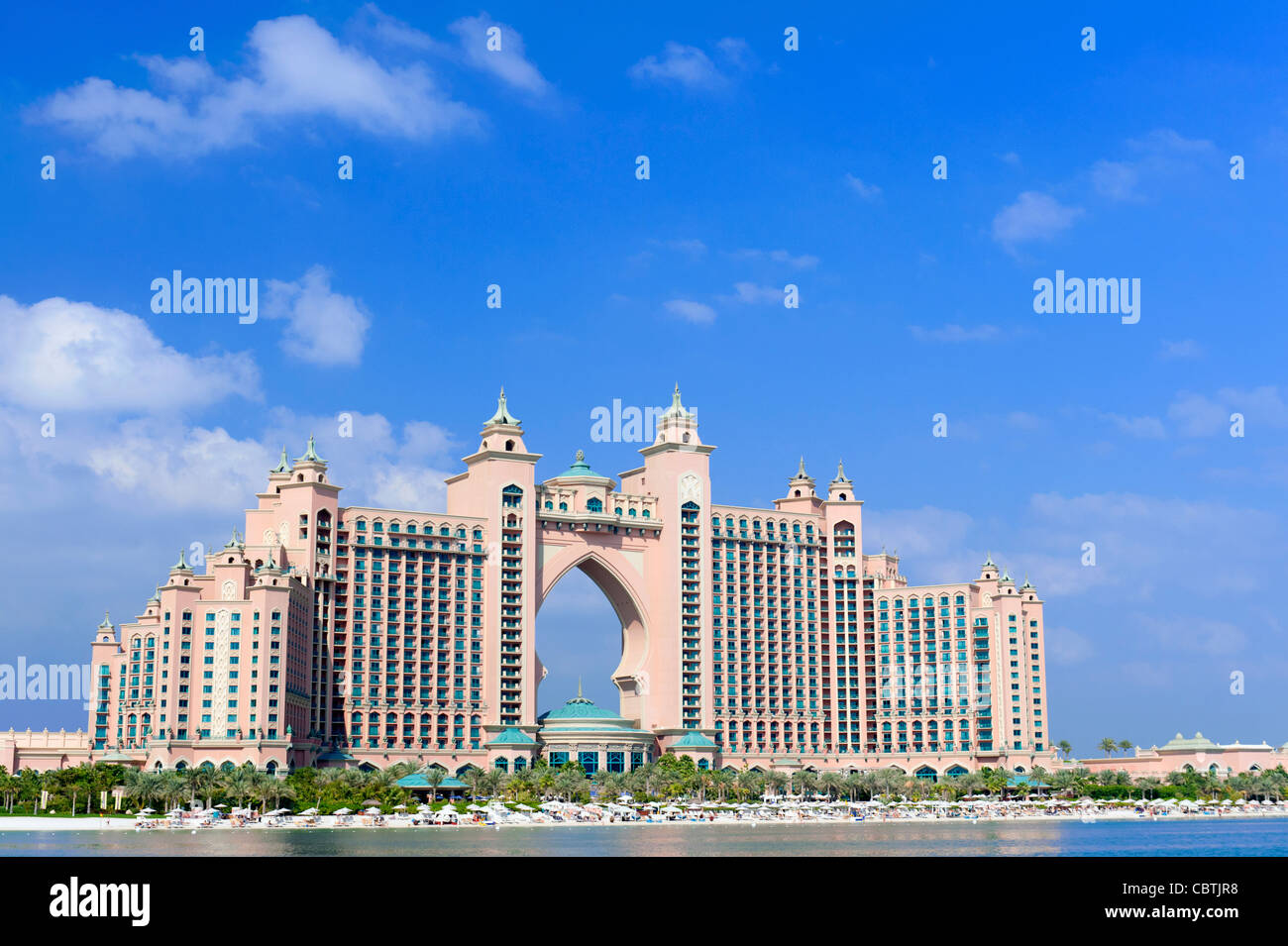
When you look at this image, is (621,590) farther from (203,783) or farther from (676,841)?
(676,841)

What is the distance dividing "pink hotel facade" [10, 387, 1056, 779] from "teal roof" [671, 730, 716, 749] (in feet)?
1.28

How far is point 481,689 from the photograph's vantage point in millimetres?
162500

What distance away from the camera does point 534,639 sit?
166 m

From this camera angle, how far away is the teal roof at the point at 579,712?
165375 mm

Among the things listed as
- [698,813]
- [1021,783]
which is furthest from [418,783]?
[1021,783]

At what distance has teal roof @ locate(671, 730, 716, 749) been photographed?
16662 cm

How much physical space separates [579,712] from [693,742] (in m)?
13.0

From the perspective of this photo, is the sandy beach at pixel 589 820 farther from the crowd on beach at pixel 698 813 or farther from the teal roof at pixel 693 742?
the teal roof at pixel 693 742

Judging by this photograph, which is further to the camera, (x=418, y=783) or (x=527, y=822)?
(x=418, y=783)

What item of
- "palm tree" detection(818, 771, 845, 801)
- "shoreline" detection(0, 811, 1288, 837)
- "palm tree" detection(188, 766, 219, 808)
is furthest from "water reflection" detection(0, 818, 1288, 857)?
"palm tree" detection(818, 771, 845, 801)

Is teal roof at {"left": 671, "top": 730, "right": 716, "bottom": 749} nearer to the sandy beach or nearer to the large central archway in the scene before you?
the large central archway
